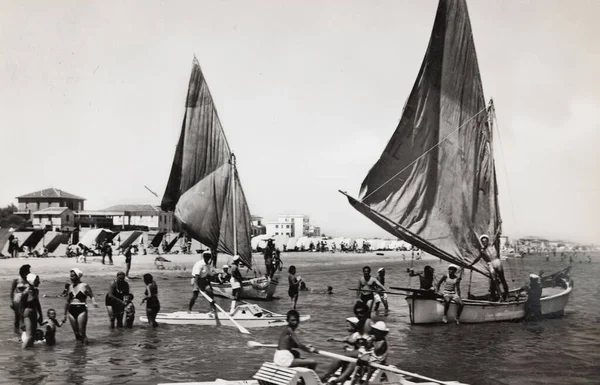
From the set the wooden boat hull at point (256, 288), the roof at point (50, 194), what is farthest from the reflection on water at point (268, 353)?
the roof at point (50, 194)

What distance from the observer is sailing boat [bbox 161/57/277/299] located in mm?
31062

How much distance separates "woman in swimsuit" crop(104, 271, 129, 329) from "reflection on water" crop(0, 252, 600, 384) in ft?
1.50

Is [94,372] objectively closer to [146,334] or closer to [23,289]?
[23,289]

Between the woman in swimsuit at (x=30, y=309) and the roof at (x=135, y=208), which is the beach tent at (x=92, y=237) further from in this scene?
the roof at (x=135, y=208)

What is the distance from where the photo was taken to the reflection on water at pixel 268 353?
42.6 feet

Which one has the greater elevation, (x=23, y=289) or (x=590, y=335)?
(x=23, y=289)

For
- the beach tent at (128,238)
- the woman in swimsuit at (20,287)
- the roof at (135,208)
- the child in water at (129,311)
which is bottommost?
the child in water at (129,311)

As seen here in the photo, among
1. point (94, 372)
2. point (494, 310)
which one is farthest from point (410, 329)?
point (94, 372)

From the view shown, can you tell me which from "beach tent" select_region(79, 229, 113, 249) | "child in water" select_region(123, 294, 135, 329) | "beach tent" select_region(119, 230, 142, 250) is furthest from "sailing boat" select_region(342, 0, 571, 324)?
"beach tent" select_region(119, 230, 142, 250)

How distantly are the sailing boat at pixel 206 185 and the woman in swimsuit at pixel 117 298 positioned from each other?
11986 millimetres

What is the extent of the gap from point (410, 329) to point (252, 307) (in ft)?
17.1

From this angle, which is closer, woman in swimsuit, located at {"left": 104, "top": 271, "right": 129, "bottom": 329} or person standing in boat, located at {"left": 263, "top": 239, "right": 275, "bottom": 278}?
woman in swimsuit, located at {"left": 104, "top": 271, "right": 129, "bottom": 329}

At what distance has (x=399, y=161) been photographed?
21781 mm

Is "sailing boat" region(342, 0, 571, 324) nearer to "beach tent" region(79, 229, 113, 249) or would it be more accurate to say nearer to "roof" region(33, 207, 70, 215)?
"beach tent" region(79, 229, 113, 249)
